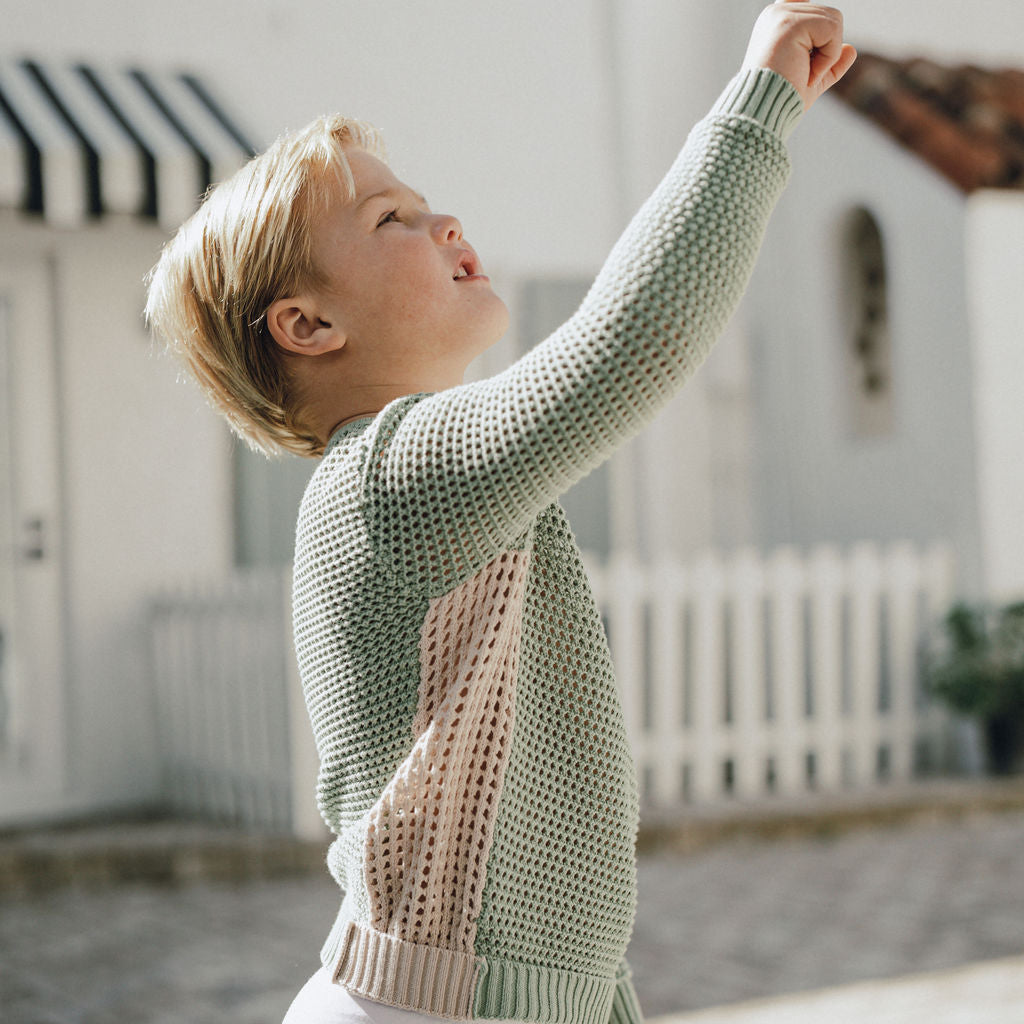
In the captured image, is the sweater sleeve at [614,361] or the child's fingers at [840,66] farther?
the child's fingers at [840,66]

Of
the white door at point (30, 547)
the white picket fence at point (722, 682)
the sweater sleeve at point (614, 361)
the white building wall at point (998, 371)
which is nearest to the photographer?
the sweater sleeve at point (614, 361)

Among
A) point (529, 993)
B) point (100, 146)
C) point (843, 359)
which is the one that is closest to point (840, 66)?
point (529, 993)

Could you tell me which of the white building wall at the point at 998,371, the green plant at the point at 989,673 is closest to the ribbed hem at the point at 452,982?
the green plant at the point at 989,673

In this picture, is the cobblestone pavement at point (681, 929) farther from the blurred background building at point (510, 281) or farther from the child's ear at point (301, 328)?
the child's ear at point (301, 328)

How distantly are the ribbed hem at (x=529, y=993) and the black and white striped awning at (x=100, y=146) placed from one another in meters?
5.31

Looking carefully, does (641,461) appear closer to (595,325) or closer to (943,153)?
(943,153)

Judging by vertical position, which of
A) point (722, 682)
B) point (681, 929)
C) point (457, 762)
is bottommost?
point (681, 929)

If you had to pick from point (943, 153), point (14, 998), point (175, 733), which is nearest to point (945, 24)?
point (943, 153)

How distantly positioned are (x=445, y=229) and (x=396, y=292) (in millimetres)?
90

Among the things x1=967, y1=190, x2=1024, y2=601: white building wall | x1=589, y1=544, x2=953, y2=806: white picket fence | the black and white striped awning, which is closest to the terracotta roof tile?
x1=967, y1=190, x2=1024, y2=601: white building wall

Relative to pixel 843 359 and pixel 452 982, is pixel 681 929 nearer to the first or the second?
pixel 452 982

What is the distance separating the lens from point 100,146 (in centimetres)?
591

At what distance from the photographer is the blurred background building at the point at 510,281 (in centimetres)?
641

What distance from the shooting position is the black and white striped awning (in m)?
5.80
